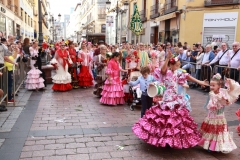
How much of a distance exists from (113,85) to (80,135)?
9.28 ft

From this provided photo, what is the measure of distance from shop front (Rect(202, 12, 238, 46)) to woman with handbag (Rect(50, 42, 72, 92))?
1070 centimetres

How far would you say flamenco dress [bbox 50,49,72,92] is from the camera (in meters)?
9.59

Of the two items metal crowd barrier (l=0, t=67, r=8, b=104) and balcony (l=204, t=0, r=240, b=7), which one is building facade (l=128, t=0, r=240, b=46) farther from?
metal crowd barrier (l=0, t=67, r=8, b=104)

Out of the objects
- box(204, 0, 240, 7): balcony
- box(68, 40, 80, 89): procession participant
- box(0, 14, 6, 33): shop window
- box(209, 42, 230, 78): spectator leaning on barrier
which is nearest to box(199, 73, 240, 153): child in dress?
box(209, 42, 230, 78): spectator leaning on barrier

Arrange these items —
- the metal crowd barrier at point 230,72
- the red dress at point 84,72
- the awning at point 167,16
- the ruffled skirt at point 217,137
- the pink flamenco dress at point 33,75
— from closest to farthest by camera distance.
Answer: the ruffled skirt at point 217,137 < the metal crowd barrier at point 230,72 < the pink flamenco dress at point 33,75 < the red dress at point 84,72 < the awning at point 167,16

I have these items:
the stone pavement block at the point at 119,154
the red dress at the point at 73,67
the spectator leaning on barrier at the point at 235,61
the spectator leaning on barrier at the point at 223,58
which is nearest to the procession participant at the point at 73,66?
the red dress at the point at 73,67

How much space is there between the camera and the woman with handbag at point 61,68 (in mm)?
9594

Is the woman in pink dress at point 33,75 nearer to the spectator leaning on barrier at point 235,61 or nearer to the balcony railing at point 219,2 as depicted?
the spectator leaning on barrier at point 235,61

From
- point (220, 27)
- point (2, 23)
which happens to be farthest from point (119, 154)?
point (2, 23)

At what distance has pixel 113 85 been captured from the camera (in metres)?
7.69

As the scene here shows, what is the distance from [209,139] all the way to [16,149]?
10.7ft

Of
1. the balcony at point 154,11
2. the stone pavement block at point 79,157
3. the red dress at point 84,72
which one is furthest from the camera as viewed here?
the balcony at point 154,11

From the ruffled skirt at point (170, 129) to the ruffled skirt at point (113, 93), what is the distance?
328cm

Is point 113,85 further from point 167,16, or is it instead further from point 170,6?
point 170,6
